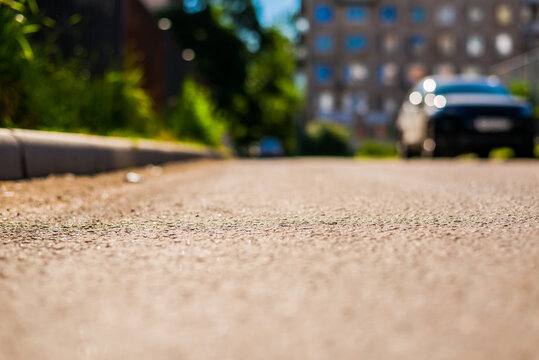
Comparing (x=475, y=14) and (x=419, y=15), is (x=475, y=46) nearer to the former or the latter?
(x=475, y=14)

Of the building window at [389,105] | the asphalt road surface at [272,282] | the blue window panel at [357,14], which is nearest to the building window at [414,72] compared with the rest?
the building window at [389,105]

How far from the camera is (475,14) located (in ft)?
179

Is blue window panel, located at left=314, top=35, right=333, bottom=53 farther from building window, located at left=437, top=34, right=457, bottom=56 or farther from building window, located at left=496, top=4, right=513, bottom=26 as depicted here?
building window, located at left=496, top=4, right=513, bottom=26

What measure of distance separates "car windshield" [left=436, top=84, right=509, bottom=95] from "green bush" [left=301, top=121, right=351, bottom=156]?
24479 mm

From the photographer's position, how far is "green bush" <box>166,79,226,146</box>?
13219 millimetres

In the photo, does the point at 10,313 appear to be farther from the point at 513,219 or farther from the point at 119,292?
the point at 513,219

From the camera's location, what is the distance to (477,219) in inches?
121

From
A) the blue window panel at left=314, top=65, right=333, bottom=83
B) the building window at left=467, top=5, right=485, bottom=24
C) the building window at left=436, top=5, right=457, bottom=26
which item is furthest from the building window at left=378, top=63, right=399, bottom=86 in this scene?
the building window at left=467, top=5, right=485, bottom=24

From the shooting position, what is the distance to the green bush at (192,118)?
43.4 ft

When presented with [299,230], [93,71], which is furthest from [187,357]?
[93,71]

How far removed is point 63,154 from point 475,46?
176ft

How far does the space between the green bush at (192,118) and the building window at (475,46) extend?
147 feet

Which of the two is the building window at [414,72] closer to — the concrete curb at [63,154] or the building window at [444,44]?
the building window at [444,44]

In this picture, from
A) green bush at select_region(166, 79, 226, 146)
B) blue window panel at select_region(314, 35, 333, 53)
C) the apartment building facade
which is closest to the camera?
green bush at select_region(166, 79, 226, 146)
